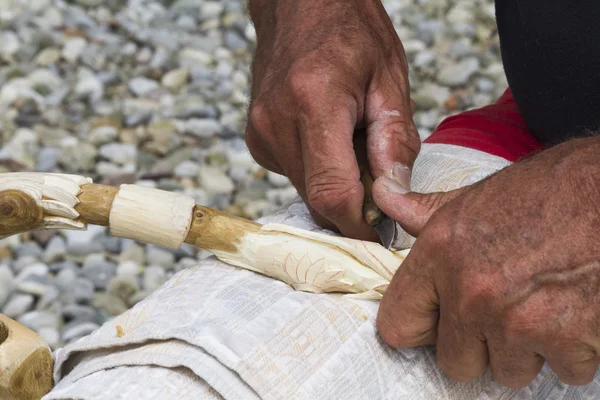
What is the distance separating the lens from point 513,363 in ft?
Result: 2.79

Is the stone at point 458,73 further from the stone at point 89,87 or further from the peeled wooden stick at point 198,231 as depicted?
the peeled wooden stick at point 198,231

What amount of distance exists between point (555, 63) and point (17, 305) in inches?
50.7

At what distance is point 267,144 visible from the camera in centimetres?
115

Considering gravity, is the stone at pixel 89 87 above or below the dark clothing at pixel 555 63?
below

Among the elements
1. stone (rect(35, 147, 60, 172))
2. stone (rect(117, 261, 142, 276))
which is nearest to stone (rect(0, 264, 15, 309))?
stone (rect(117, 261, 142, 276))

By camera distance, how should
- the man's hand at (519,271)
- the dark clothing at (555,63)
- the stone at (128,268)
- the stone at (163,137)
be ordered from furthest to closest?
1. the stone at (163,137)
2. the stone at (128,268)
3. the dark clothing at (555,63)
4. the man's hand at (519,271)

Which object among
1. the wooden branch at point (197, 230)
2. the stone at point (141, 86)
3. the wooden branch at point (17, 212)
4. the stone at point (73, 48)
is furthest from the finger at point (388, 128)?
the stone at point (73, 48)

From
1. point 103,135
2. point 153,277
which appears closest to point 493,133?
point 153,277

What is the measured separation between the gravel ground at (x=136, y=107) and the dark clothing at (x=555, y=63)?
3.36 ft

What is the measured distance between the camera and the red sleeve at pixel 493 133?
Answer: 127 centimetres

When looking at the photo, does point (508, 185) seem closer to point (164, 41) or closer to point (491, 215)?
point (491, 215)

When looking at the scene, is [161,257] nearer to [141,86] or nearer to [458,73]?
[141,86]

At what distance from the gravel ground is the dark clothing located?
3.36 feet

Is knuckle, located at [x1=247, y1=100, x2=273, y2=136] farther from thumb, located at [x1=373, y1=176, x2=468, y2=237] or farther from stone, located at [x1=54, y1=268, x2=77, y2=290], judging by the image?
stone, located at [x1=54, y1=268, x2=77, y2=290]
